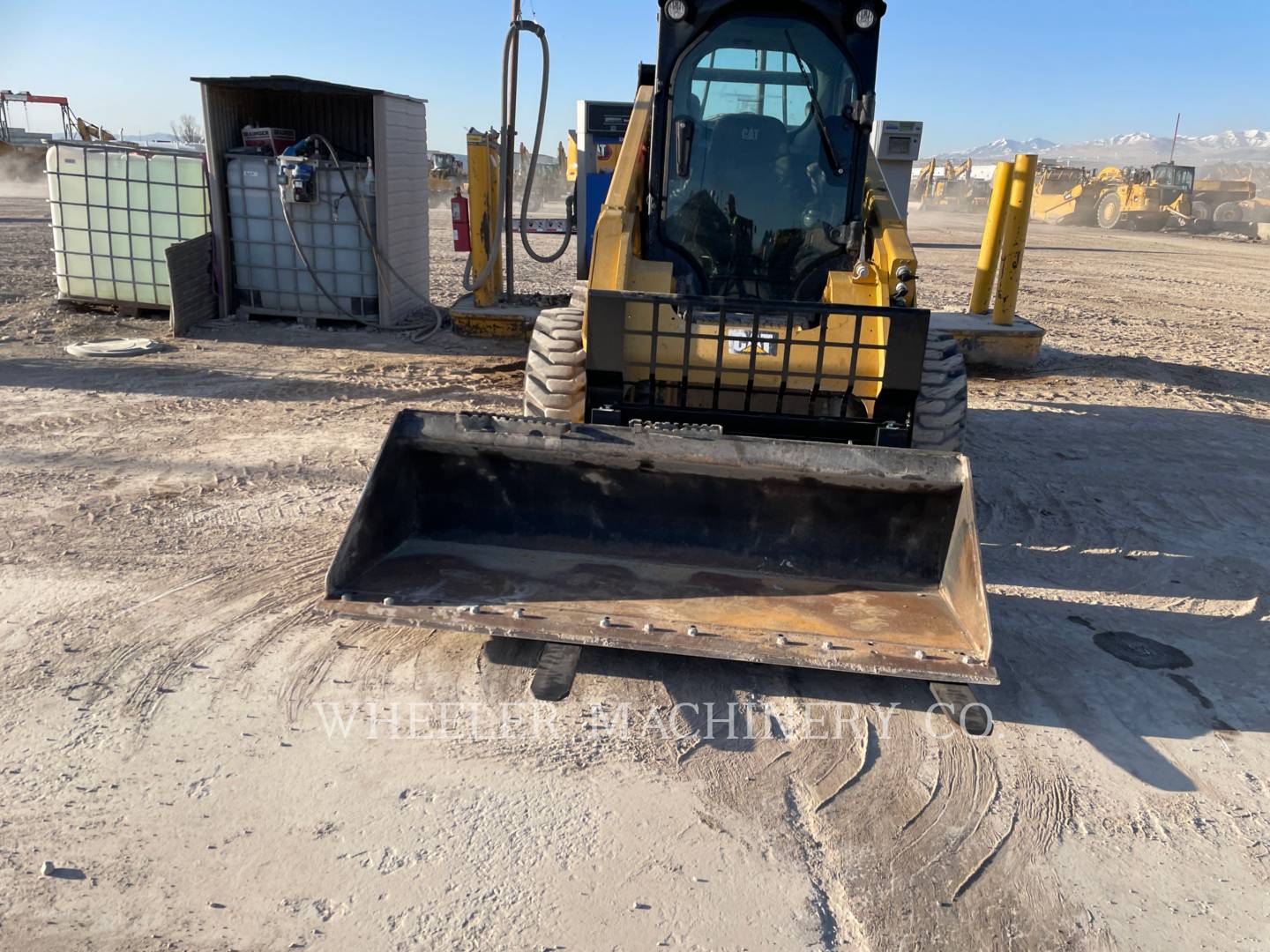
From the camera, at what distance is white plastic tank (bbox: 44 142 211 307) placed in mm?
9336

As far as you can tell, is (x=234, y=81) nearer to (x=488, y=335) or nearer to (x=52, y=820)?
(x=488, y=335)

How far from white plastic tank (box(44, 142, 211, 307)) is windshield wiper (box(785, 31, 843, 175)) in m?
6.99

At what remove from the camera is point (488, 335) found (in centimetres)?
942

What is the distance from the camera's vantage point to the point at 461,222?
9922 mm

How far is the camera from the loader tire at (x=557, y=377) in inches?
183

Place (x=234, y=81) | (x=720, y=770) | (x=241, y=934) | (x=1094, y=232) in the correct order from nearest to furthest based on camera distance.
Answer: (x=241, y=934)
(x=720, y=770)
(x=234, y=81)
(x=1094, y=232)

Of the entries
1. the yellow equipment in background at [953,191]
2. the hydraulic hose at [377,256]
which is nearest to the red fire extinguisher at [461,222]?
the hydraulic hose at [377,256]

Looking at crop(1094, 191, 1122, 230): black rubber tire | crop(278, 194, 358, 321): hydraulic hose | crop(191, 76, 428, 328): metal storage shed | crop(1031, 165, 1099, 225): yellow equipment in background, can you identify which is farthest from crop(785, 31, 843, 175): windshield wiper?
crop(1031, 165, 1099, 225): yellow equipment in background

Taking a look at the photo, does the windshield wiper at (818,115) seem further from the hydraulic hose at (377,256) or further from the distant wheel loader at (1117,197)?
the distant wheel loader at (1117,197)

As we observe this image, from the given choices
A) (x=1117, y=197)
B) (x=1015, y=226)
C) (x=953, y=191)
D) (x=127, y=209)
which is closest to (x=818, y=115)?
(x=1015, y=226)

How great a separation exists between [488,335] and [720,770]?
7082mm

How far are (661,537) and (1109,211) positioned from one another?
1276 inches

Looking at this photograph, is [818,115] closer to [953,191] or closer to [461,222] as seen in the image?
[461,222]

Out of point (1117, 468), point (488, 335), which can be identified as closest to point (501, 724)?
point (1117, 468)
